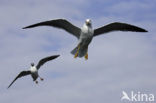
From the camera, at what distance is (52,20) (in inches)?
1059

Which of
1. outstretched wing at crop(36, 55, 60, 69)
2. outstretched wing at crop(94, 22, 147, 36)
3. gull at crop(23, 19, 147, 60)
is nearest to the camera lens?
gull at crop(23, 19, 147, 60)

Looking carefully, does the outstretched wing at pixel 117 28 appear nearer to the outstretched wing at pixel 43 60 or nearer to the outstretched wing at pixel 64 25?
the outstretched wing at pixel 64 25

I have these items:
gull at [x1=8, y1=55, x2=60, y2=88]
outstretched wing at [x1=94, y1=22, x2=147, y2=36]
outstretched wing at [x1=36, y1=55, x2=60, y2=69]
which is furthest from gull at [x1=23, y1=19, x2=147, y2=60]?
gull at [x1=8, y1=55, x2=60, y2=88]

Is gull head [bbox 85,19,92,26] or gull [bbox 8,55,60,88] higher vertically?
gull head [bbox 85,19,92,26]

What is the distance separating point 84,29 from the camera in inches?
1033

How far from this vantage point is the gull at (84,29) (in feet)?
86.1

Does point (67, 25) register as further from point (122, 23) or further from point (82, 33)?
point (122, 23)

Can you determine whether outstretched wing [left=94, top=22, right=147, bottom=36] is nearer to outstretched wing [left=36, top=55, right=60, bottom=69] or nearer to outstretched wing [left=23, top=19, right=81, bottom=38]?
outstretched wing [left=23, top=19, right=81, bottom=38]

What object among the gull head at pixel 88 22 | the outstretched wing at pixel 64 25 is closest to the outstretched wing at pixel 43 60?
the outstretched wing at pixel 64 25

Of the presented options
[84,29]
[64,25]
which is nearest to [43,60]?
[64,25]

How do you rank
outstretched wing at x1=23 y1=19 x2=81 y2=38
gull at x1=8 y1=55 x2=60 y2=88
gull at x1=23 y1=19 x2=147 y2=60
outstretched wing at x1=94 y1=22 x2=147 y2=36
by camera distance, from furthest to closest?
gull at x1=8 y1=55 x2=60 y2=88
outstretched wing at x1=94 y1=22 x2=147 y2=36
outstretched wing at x1=23 y1=19 x2=81 y2=38
gull at x1=23 y1=19 x2=147 y2=60

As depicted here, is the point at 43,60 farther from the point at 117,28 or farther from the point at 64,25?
the point at 117,28

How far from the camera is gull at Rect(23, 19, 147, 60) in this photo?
86.1 ft

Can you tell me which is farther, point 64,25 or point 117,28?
point 117,28
